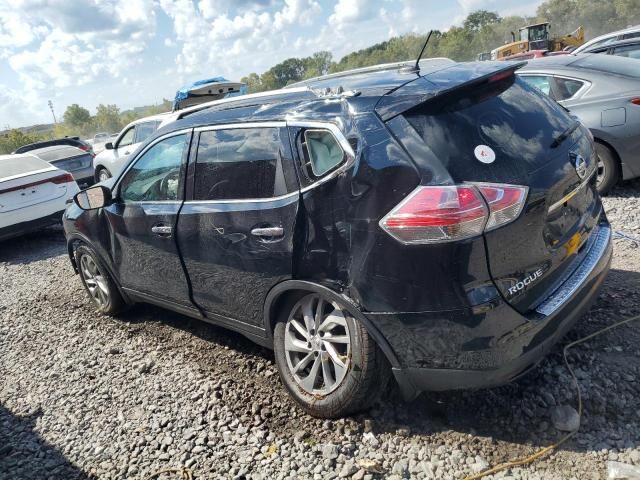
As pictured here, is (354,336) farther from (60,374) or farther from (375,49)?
(375,49)

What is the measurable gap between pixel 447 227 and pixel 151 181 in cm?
248

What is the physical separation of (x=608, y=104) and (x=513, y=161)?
3960 mm

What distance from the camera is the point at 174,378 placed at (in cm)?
359

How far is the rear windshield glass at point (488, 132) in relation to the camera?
2.26 meters

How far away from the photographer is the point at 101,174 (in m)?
12.4

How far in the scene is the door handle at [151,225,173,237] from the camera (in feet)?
11.5

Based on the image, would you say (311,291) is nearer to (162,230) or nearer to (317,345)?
(317,345)

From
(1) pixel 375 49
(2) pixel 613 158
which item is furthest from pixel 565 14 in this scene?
(2) pixel 613 158

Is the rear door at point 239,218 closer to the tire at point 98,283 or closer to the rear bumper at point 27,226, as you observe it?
the tire at point 98,283

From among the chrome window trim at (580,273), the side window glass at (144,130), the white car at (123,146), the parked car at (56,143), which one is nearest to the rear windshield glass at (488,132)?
the chrome window trim at (580,273)

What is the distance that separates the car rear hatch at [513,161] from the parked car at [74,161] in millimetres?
11996

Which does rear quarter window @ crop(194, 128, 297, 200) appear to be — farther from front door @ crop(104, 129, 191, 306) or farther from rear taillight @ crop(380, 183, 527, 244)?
rear taillight @ crop(380, 183, 527, 244)

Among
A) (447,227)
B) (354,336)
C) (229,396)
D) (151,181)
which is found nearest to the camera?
(447,227)

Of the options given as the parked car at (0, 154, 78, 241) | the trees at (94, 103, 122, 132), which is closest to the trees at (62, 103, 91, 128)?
the trees at (94, 103, 122, 132)
